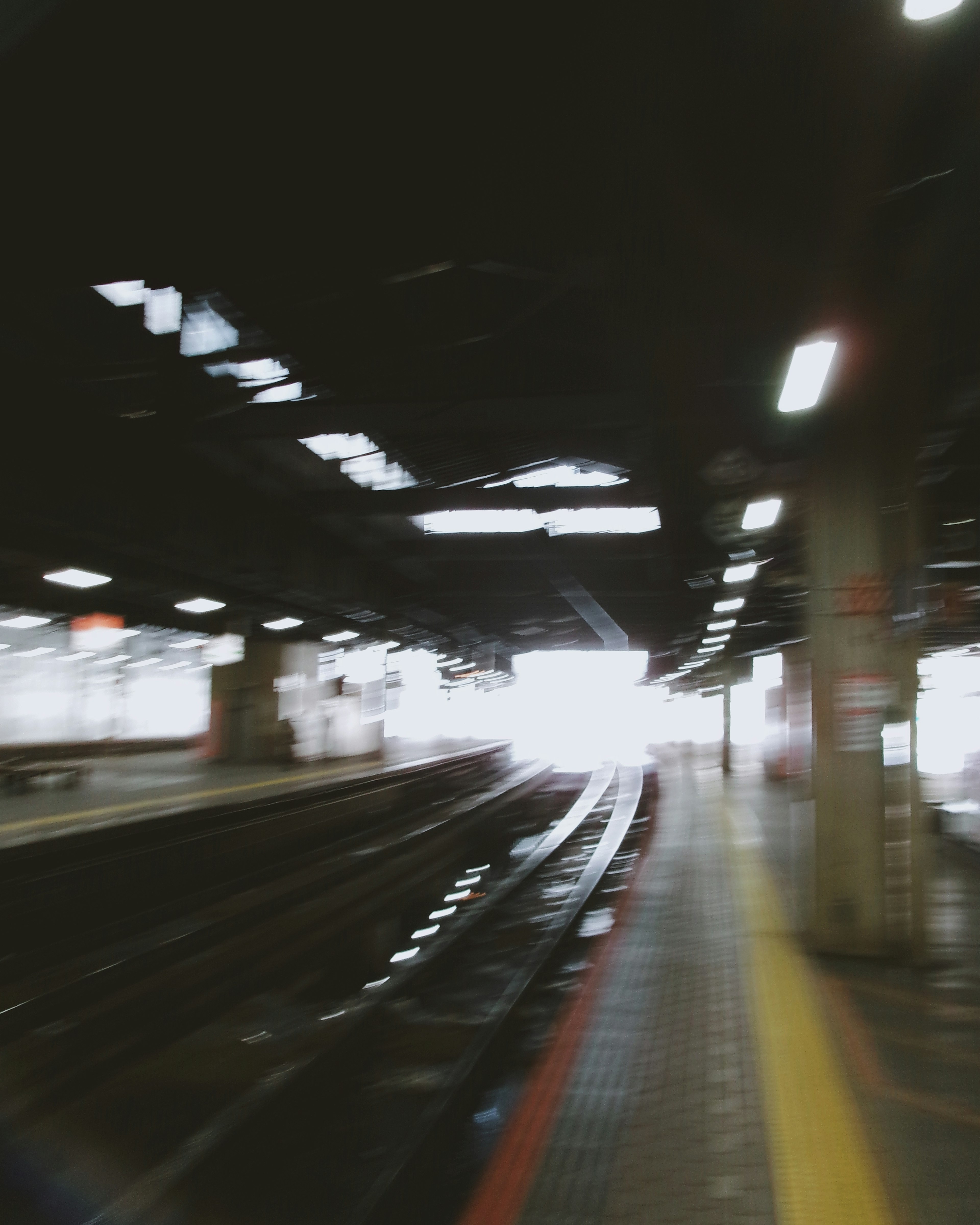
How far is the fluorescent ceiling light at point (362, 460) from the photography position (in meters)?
10.1

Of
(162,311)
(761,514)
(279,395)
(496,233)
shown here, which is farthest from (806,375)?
(162,311)

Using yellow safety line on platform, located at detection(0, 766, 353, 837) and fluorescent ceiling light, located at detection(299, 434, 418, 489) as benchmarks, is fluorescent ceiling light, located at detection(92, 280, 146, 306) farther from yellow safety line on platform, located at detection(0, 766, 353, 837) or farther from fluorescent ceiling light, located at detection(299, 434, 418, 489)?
yellow safety line on platform, located at detection(0, 766, 353, 837)

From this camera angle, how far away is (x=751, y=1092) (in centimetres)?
385

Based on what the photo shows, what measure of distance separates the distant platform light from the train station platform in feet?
21.2

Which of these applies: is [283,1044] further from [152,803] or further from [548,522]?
[152,803]

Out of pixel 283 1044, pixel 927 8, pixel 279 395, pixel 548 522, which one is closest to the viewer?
pixel 927 8

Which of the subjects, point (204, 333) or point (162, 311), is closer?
point (162, 311)

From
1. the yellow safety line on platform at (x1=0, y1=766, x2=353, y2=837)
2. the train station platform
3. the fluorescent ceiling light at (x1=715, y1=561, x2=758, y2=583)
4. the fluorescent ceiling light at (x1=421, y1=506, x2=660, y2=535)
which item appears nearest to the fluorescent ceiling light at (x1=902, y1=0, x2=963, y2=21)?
the train station platform

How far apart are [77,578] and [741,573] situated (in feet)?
31.0

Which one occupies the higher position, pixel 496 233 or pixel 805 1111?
pixel 496 233

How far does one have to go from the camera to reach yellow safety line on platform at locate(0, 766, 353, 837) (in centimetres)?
1241

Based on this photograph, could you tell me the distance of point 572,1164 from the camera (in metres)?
3.31

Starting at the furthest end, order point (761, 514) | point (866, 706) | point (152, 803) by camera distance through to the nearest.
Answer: point (152, 803) < point (761, 514) < point (866, 706)

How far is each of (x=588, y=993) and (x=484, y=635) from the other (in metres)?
22.4
